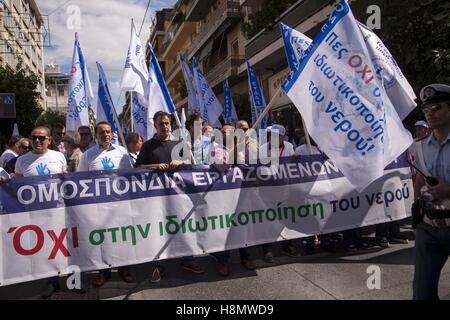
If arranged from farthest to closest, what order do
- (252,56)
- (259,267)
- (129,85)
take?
1. (252,56)
2. (129,85)
3. (259,267)

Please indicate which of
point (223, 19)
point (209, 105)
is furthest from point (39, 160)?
point (223, 19)

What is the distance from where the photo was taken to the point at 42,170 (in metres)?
4.86

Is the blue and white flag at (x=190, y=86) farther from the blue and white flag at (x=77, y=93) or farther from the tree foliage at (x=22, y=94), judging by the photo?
the tree foliage at (x=22, y=94)

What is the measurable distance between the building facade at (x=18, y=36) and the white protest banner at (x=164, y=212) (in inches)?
914

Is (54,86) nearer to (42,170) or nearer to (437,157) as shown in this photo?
(42,170)

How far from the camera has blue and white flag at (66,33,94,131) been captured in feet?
26.5

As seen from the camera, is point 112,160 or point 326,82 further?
point 112,160

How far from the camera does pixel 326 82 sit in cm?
459

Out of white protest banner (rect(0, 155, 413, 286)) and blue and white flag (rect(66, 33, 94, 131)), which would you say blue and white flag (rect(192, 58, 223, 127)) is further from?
white protest banner (rect(0, 155, 413, 286))
